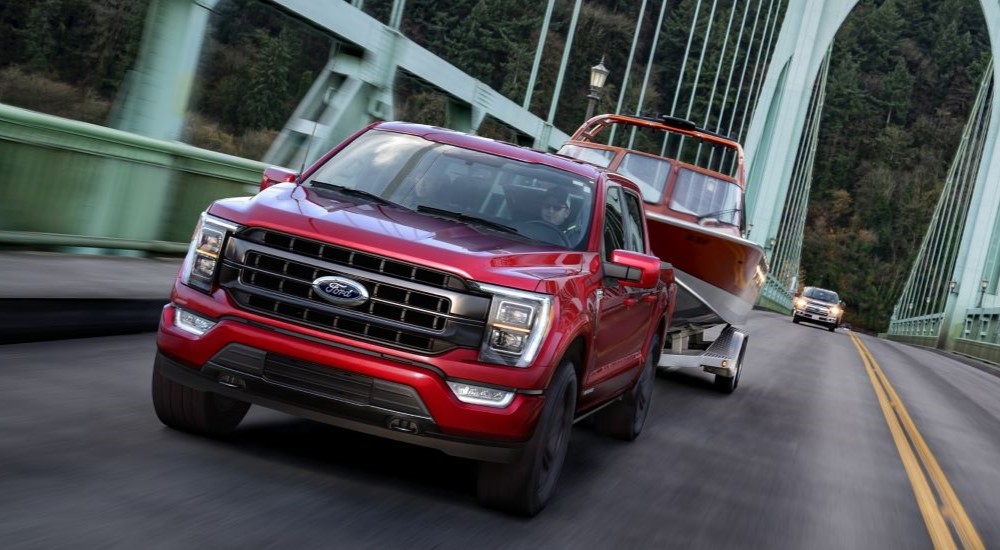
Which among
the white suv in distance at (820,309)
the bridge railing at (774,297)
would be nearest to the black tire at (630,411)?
the white suv in distance at (820,309)

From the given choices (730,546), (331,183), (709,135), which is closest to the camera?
(730,546)

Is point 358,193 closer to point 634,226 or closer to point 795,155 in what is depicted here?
point 634,226

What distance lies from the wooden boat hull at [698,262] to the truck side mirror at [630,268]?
4.92 meters

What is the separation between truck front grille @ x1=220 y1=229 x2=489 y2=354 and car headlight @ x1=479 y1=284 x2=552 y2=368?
0.14 feet

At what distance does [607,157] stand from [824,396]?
13.0ft

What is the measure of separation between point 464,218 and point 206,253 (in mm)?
1299

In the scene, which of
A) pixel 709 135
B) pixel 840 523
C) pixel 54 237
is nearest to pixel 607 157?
pixel 709 135

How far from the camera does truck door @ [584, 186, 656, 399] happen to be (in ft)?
20.7

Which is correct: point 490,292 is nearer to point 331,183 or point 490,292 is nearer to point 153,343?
A: point 331,183

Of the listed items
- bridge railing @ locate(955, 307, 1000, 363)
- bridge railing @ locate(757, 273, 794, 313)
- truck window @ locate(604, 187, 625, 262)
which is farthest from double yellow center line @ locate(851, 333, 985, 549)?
bridge railing @ locate(757, 273, 794, 313)

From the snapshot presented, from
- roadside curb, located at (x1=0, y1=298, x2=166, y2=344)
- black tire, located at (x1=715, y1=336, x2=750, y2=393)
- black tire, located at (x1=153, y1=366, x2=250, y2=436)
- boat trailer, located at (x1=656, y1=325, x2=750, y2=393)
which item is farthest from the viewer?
black tire, located at (x1=715, y1=336, x2=750, y2=393)

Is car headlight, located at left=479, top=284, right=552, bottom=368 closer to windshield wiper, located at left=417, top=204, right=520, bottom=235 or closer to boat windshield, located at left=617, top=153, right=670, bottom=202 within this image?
windshield wiper, located at left=417, top=204, right=520, bottom=235

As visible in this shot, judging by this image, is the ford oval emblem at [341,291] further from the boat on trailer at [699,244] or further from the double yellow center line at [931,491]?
the boat on trailer at [699,244]

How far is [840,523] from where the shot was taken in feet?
22.2
